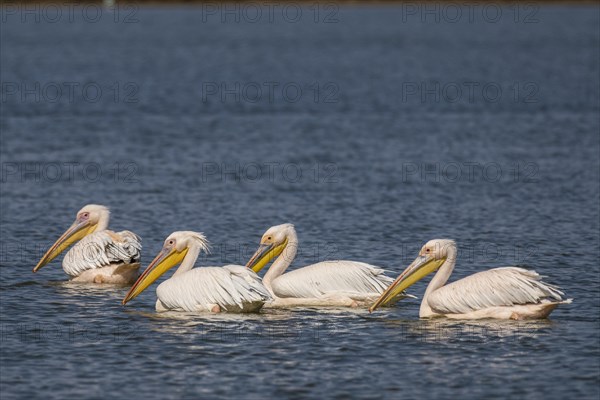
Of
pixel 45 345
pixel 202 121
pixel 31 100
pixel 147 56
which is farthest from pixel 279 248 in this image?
pixel 147 56

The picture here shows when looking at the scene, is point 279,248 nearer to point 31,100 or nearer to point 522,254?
point 522,254

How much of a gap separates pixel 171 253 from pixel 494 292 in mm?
3124

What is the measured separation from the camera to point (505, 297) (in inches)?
399

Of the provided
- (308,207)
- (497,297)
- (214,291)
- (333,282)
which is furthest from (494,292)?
(308,207)

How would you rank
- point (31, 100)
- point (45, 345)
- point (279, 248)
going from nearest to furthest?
point (45, 345)
point (279, 248)
point (31, 100)


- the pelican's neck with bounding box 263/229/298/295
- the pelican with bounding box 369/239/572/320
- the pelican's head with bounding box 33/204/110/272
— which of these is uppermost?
the pelican's head with bounding box 33/204/110/272

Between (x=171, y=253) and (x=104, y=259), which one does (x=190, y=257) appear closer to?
Result: (x=171, y=253)

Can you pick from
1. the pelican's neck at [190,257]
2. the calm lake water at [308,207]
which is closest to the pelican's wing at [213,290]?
the calm lake water at [308,207]

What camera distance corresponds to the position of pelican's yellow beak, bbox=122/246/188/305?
11.2 meters

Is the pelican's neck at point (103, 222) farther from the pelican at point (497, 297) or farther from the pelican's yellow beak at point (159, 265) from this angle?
the pelican at point (497, 297)

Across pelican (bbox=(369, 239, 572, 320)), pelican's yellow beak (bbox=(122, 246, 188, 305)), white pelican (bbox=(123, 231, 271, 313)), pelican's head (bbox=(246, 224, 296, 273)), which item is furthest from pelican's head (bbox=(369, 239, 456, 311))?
pelican's yellow beak (bbox=(122, 246, 188, 305))

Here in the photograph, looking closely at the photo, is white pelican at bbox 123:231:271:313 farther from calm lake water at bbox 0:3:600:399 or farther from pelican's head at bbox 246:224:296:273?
pelican's head at bbox 246:224:296:273

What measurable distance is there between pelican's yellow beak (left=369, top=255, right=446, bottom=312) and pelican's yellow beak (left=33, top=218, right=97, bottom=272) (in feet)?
12.2

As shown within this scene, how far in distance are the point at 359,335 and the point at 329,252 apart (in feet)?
11.2
